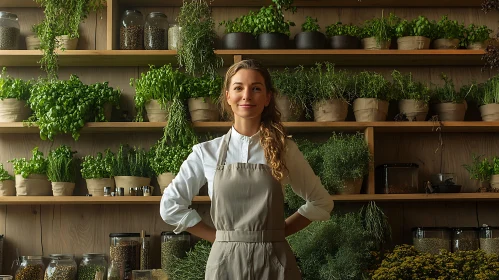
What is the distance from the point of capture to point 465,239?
140 inches

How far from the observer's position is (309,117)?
143 inches

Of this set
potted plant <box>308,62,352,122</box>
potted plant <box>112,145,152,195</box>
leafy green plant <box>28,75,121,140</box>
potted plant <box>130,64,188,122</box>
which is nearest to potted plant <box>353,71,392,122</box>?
potted plant <box>308,62,352,122</box>

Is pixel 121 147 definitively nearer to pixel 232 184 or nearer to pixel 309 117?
pixel 309 117

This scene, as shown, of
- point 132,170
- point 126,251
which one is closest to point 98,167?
point 132,170

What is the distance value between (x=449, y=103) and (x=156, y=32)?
1649 mm

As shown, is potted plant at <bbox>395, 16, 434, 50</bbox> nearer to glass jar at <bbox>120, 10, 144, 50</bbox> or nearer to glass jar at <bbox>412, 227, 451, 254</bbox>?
glass jar at <bbox>412, 227, 451, 254</bbox>

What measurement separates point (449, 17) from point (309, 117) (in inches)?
43.9

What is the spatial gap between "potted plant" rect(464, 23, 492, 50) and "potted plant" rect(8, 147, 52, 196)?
8.03ft

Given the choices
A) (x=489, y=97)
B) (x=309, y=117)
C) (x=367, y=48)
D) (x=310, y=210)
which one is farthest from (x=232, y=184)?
(x=489, y=97)

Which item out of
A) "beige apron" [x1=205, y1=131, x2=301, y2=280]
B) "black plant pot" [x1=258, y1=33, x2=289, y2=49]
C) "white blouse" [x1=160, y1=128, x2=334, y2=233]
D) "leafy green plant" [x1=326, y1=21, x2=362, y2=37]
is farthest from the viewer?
"leafy green plant" [x1=326, y1=21, x2=362, y2=37]

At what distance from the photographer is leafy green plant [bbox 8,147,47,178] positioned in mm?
3605

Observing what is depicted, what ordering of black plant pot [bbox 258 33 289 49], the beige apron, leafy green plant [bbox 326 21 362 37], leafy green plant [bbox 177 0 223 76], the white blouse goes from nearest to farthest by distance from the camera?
the beige apron, the white blouse, leafy green plant [bbox 177 0 223 76], black plant pot [bbox 258 33 289 49], leafy green plant [bbox 326 21 362 37]

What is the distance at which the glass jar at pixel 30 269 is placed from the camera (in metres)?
3.46

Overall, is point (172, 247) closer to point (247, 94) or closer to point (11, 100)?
point (11, 100)
